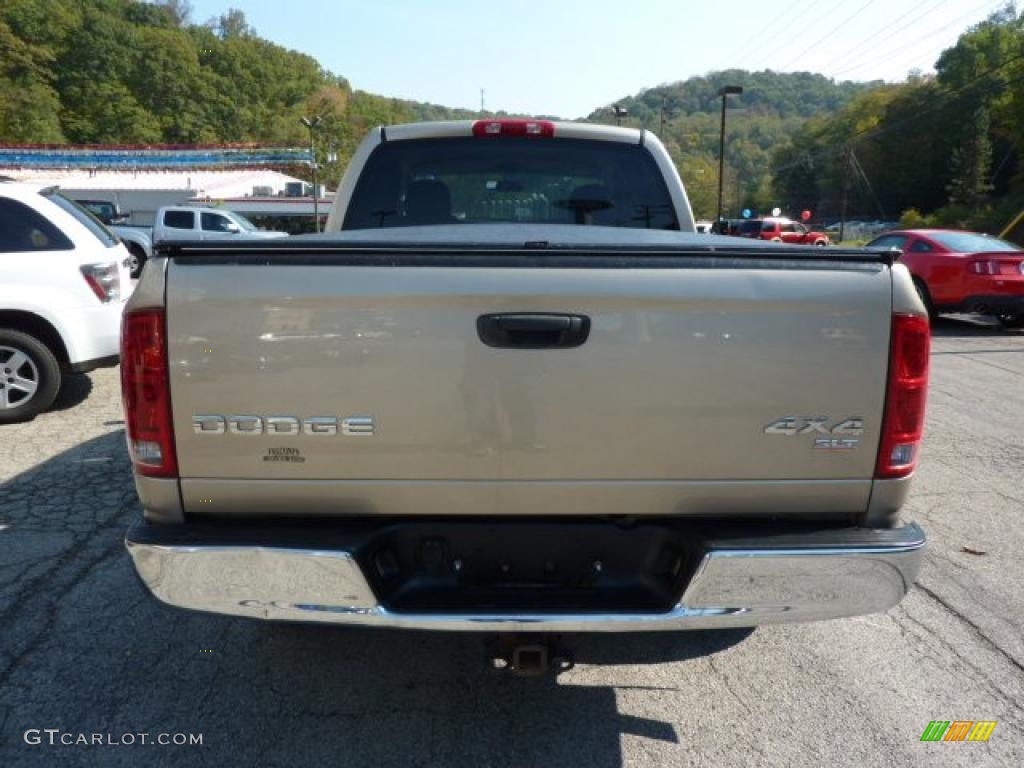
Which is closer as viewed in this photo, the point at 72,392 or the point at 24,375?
the point at 24,375

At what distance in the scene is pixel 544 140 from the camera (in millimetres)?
3951

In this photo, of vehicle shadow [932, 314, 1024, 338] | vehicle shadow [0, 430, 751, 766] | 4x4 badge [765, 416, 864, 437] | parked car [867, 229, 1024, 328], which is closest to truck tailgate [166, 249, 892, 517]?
4x4 badge [765, 416, 864, 437]

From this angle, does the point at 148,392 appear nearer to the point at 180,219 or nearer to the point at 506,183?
the point at 506,183

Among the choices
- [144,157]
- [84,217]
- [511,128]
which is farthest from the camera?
[144,157]

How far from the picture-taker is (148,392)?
2082 mm

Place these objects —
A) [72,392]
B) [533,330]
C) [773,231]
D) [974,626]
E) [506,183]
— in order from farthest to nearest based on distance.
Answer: [773,231], [72,392], [506,183], [974,626], [533,330]

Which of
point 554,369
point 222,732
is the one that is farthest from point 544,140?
point 222,732

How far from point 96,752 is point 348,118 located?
392 feet

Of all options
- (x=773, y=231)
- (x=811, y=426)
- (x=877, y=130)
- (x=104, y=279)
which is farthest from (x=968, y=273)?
(x=877, y=130)

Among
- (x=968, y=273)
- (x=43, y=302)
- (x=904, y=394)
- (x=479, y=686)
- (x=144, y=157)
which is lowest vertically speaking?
(x=479, y=686)

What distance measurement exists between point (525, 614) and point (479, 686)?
2.97ft

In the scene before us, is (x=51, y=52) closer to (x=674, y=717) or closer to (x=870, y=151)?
(x=870, y=151)

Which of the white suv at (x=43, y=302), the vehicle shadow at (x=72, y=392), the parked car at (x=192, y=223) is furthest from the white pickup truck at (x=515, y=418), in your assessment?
the parked car at (x=192, y=223)

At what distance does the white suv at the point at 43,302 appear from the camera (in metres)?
6.02
